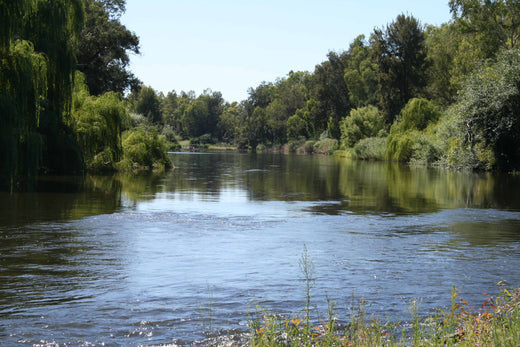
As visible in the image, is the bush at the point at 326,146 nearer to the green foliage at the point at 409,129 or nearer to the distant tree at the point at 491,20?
the green foliage at the point at 409,129

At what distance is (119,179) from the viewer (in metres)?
32.9

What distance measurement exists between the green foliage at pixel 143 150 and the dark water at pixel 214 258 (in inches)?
653

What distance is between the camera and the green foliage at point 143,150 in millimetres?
40875

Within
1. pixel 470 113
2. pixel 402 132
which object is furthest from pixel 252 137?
pixel 470 113

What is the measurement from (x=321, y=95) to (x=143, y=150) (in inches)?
3070

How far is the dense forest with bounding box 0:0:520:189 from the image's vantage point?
72.1ft

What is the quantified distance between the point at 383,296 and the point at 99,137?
25.6m

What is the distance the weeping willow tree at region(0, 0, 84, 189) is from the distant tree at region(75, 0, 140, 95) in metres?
A: 21.2

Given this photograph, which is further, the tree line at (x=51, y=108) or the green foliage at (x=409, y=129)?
the green foliage at (x=409, y=129)

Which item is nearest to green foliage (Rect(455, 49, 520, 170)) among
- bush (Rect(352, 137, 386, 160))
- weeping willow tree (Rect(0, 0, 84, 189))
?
bush (Rect(352, 137, 386, 160))

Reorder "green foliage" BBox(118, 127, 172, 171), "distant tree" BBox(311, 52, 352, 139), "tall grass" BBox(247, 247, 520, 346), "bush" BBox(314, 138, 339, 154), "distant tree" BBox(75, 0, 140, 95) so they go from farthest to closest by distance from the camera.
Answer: "distant tree" BBox(311, 52, 352, 139)
"bush" BBox(314, 138, 339, 154)
"distant tree" BBox(75, 0, 140, 95)
"green foliage" BBox(118, 127, 172, 171)
"tall grass" BBox(247, 247, 520, 346)

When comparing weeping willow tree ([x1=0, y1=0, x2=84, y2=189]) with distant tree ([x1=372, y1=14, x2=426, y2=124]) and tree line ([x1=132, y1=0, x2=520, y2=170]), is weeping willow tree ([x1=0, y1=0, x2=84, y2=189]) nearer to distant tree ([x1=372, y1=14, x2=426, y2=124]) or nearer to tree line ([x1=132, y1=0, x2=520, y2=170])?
tree line ([x1=132, y1=0, x2=520, y2=170])

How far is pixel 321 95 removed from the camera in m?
116

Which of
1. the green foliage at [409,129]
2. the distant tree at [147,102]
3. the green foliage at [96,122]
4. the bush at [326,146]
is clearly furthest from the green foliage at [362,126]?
the green foliage at [96,122]
